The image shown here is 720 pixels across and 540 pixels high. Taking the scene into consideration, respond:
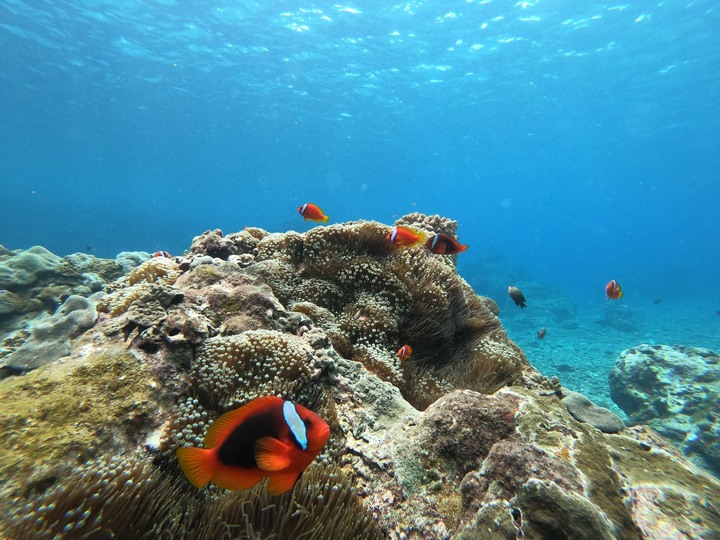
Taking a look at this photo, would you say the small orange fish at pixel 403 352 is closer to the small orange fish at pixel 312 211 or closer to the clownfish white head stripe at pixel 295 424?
the clownfish white head stripe at pixel 295 424

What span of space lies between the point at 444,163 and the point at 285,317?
96.9 meters

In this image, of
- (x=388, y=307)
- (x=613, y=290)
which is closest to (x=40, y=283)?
(x=388, y=307)

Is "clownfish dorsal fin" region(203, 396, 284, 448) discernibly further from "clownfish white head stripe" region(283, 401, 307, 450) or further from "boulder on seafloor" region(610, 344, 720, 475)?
"boulder on seafloor" region(610, 344, 720, 475)

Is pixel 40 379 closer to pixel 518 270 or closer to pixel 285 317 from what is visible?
pixel 285 317

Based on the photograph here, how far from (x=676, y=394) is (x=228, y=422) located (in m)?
13.0

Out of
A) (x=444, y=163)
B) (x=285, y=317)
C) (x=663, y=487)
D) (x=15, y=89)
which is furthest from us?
(x=444, y=163)

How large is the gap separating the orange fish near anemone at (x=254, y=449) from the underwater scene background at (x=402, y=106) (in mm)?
3798

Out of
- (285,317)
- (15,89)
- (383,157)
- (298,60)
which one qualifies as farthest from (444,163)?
(285,317)

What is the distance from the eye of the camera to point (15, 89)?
1576 inches

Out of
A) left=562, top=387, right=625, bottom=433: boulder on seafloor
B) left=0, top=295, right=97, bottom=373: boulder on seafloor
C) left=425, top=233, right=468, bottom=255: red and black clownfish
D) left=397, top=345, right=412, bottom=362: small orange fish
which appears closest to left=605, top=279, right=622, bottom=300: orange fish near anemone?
left=425, top=233, right=468, bottom=255: red and black clownfish

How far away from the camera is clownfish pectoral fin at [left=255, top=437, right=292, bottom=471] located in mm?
1545

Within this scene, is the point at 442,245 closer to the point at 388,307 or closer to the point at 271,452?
the point at 388,307

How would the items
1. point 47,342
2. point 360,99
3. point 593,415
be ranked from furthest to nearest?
1. point 360,99
2. point 47,342
3. point 593,415

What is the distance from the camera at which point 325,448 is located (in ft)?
9.00
